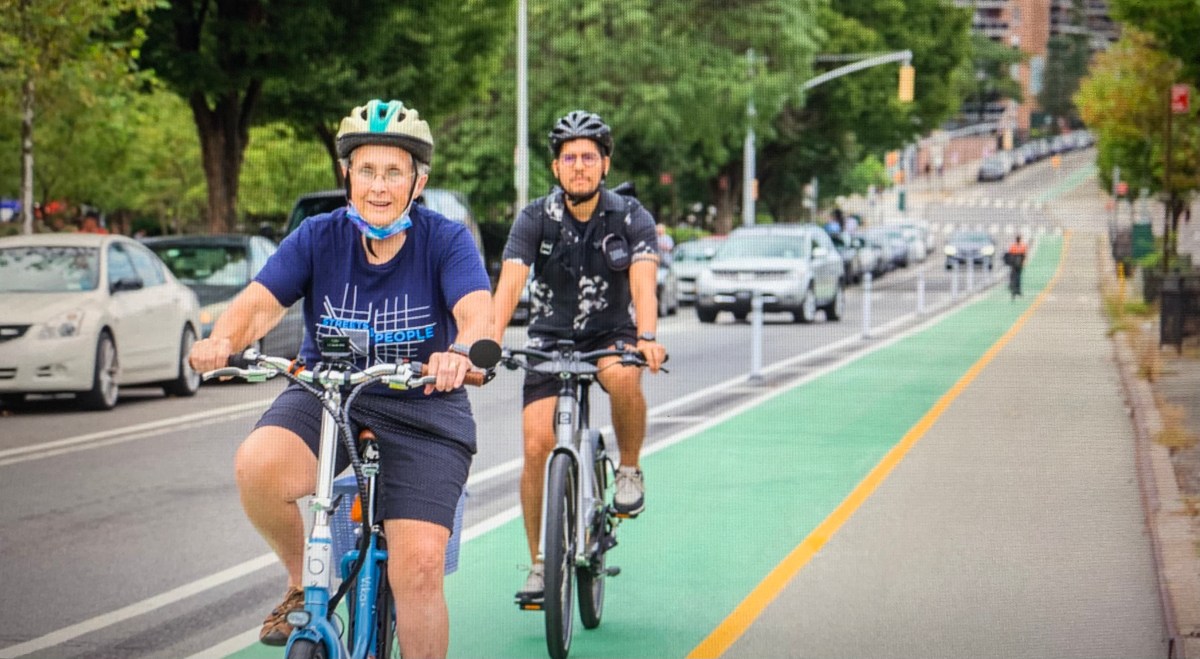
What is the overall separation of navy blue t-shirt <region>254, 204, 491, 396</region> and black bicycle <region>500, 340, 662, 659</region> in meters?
1.39

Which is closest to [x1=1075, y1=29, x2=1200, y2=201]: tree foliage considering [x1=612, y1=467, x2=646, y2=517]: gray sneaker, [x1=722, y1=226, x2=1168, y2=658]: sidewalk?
[x1=722, y1=226, x2=1168, y2=658]: sidewalk

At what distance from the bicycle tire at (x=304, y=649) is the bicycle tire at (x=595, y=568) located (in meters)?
2.61

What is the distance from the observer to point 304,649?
162 inches

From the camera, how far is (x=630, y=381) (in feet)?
23.0

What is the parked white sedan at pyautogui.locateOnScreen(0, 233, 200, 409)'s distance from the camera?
15.4m

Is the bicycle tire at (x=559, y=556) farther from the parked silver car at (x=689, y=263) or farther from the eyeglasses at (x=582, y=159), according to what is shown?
the parked silver car at (x=689, y=263)

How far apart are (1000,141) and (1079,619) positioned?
513 feet

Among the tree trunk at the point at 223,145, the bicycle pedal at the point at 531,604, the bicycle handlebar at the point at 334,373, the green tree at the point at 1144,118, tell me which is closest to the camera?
the bicycle handlebar at the point at 334,373

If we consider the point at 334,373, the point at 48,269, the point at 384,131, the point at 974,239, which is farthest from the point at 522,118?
the point at 974,239

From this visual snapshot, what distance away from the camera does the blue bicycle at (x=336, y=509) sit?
420cm

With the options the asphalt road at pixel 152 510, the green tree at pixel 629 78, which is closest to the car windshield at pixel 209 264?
the asphalt road at pixel 152 510

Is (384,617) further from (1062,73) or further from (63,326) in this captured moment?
(1062,73)

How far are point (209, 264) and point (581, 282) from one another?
47.0 feet

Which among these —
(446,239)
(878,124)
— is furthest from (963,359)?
(878,124)
